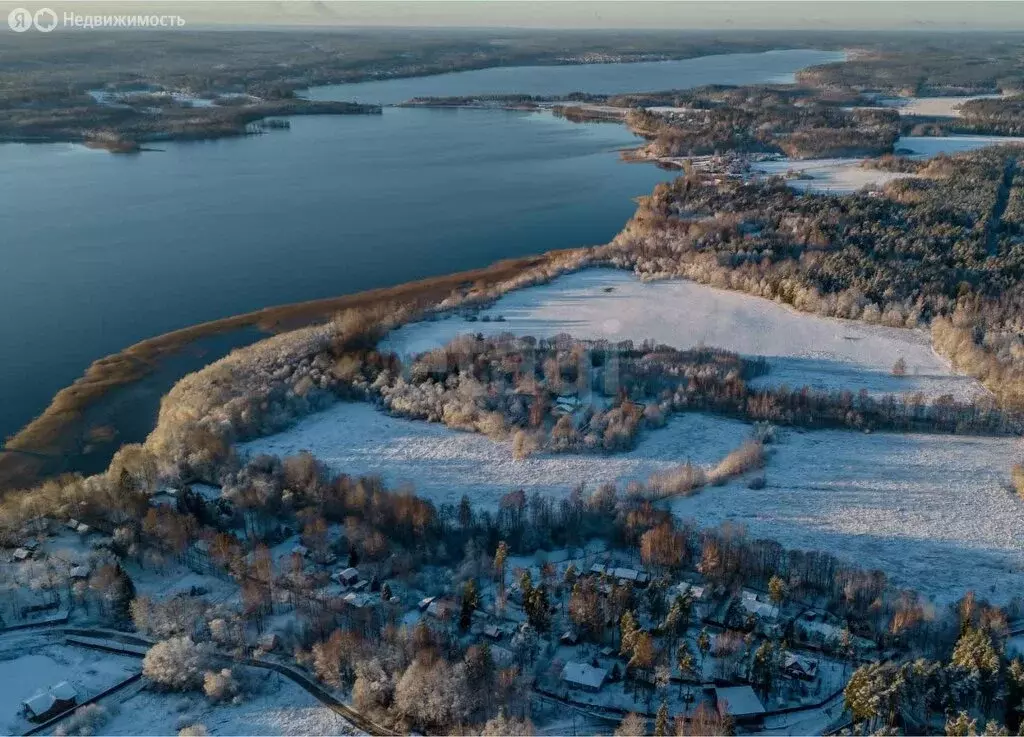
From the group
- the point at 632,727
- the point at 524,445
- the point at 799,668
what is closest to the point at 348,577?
the point at 632,727

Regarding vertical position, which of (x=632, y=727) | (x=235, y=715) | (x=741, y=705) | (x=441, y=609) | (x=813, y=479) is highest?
(x=813, y=479)

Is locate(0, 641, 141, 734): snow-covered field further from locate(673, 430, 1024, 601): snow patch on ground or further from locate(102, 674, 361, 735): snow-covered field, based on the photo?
locate(673, 430, 1024, 601): snow patch on ground

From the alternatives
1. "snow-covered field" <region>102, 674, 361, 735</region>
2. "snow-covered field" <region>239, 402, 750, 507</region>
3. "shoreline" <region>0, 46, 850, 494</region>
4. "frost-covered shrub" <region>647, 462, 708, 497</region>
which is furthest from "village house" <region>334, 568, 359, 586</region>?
"shoreline" <region>0, 46, 850, 494</region>

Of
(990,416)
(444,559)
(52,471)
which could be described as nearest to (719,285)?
(990,416)

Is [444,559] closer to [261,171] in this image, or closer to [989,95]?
[261,171]

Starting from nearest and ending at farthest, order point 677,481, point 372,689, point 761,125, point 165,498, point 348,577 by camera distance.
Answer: point 372,689 < point 348,577 < point 165,498 < point 677,481 < point 761,125

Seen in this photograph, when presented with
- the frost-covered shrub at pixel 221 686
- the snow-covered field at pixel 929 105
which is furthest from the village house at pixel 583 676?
the snow-covered field at pixel 929 105

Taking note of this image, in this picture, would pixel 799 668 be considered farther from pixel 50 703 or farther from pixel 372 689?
pixel 50 703
